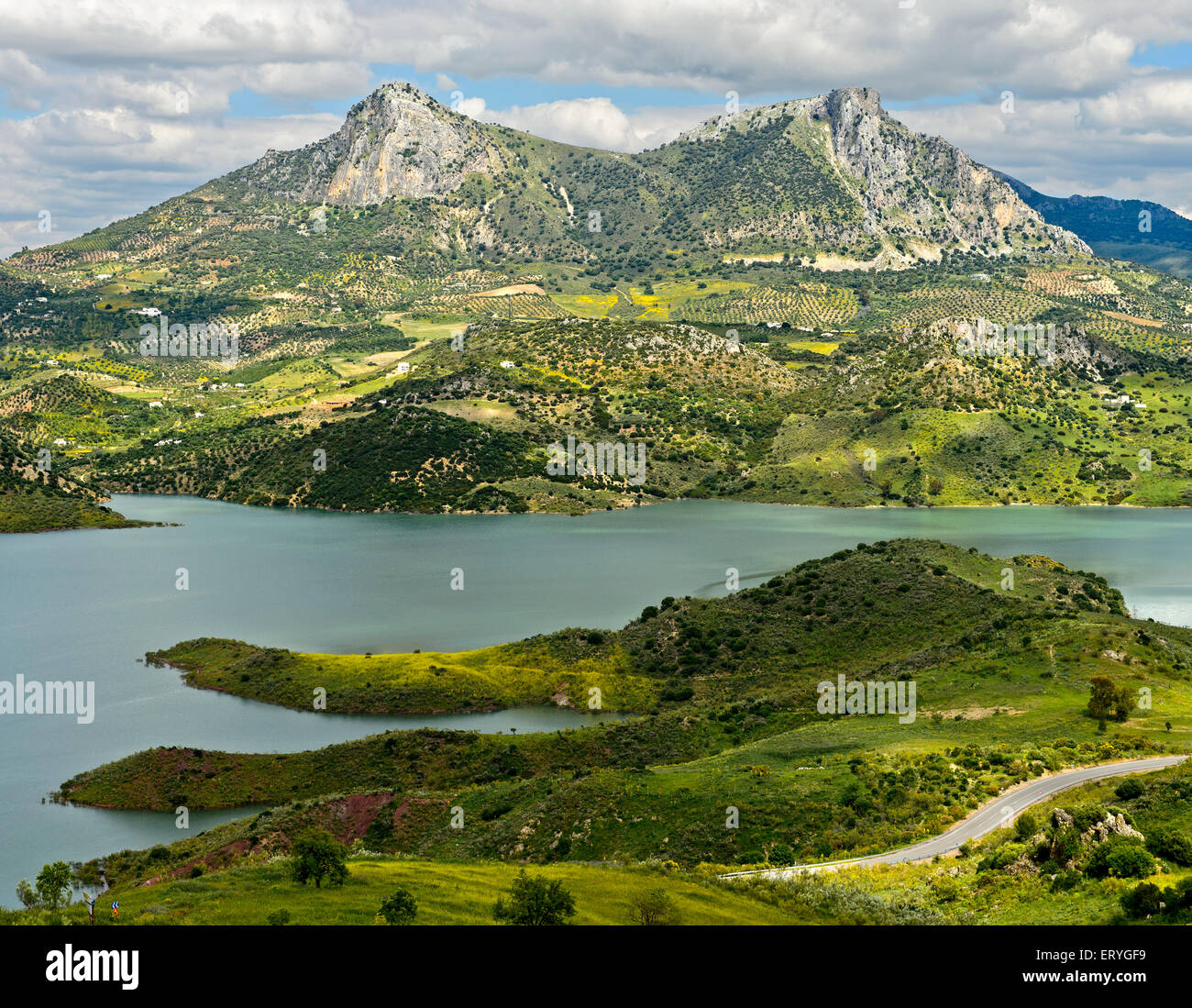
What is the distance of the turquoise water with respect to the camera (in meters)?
74.9

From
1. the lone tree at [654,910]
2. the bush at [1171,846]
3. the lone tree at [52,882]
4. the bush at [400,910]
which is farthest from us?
the lone tree at [52,882]

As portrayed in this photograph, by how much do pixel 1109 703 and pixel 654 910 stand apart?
33862mm

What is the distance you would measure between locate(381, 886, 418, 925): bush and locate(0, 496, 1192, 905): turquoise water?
3133 cm

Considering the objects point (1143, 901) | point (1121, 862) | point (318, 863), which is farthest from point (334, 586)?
point (1143, 901)

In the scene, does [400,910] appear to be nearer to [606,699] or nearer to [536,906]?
[536,906]

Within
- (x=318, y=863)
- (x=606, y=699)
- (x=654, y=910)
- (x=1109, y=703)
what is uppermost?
(x=1109, y=703)

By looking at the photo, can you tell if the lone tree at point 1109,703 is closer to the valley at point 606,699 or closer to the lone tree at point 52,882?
the valley at point 606,699

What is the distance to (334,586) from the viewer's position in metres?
122

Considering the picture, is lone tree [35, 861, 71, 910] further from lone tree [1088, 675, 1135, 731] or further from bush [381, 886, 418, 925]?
lone tree [1088, 675, 1135, 731]

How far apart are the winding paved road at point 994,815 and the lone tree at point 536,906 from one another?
10354mm

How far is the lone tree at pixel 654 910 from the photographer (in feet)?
101

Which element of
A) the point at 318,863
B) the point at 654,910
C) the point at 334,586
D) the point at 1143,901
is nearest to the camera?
the point at 1143,901

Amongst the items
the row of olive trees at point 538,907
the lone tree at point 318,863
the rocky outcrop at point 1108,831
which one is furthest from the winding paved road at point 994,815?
the lone tree at point 318,863
